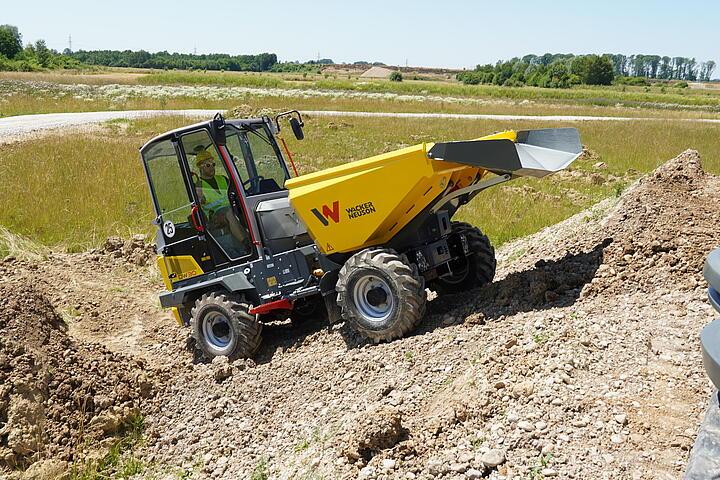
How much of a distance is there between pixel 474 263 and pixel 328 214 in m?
1.71

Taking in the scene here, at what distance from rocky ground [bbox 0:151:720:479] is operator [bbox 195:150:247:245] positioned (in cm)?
135

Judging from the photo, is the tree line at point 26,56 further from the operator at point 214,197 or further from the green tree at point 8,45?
the operator at point 214,197

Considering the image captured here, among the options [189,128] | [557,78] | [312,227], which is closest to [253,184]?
[189,128]

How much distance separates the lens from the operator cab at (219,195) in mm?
7113

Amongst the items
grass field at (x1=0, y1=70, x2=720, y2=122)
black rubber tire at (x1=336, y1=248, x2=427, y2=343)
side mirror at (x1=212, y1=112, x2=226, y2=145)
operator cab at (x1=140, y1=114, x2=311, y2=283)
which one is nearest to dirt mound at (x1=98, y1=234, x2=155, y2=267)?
operator cab at (x1=140, y1=114, x2=311, y2=283)

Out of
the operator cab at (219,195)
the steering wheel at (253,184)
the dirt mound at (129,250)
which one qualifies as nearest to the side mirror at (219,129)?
the operator cab at (219,195)

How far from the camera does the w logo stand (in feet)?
21.0

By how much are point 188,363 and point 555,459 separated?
4966mm

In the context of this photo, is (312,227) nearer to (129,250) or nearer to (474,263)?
(474,263)

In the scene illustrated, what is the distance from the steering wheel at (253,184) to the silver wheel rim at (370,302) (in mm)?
1725

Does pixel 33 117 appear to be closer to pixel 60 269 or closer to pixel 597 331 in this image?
pixel 60 269

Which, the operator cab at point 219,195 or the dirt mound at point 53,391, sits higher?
the operator cab at point 219,195

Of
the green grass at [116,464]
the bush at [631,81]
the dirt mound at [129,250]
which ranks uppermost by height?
the dirt mound at [129,250]

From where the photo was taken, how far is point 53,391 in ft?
21.2
